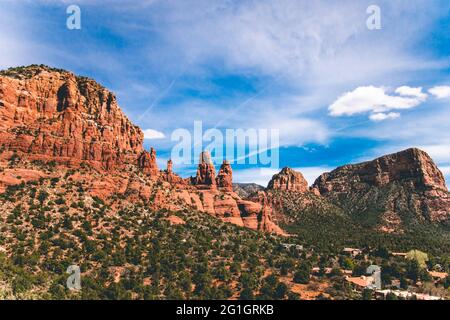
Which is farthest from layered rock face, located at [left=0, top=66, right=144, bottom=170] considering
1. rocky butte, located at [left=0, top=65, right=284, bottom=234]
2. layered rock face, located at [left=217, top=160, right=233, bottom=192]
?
layered rock face, located at [left=217, top=160, right=233, bottom=192]

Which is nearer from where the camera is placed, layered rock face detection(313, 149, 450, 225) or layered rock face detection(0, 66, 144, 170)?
layered rock face detection(0, 66, 144, 170)

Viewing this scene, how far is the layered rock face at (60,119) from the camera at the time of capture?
78.8 m

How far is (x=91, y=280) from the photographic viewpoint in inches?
2020

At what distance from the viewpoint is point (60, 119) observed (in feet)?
283

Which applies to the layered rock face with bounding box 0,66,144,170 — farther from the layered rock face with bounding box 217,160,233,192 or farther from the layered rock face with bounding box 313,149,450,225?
the layered rock face with bounding box 313,149,450,225

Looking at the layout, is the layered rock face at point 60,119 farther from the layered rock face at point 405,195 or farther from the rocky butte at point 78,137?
the layered rock face at point 405,195

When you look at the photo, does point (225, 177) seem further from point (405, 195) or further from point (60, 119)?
point (405, 195)

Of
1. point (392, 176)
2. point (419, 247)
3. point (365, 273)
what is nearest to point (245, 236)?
point (365, 273)

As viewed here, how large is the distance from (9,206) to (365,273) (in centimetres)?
6602

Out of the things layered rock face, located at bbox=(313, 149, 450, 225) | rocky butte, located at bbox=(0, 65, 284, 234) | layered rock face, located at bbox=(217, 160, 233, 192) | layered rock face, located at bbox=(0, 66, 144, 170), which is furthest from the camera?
layered rock face, located at bbox=(313, 149, 450, 225)

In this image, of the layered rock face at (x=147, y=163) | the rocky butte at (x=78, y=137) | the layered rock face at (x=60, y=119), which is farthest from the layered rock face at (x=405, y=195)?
the layered rock face at (x=60, y=119)

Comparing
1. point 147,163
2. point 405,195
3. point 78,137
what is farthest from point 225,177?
point 405,195

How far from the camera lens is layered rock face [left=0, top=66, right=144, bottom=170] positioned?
78.8 m
